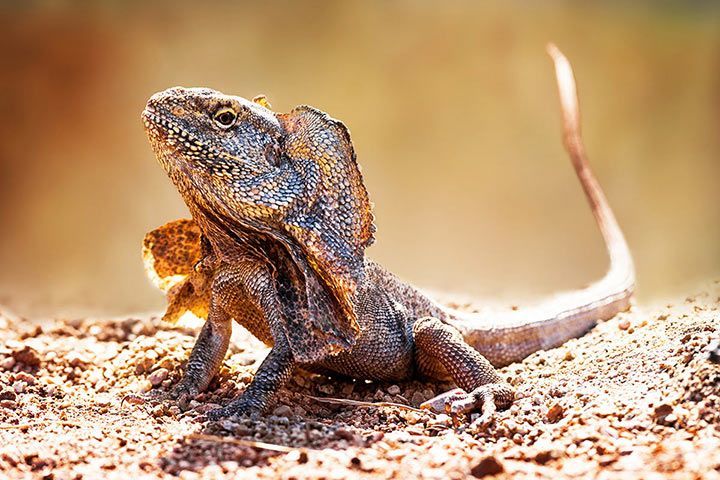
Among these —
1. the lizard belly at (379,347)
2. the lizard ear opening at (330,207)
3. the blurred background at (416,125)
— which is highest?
the blurred background at (416,125)

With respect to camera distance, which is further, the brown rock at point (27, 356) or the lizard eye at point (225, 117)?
the brown rock at point (27, 356)

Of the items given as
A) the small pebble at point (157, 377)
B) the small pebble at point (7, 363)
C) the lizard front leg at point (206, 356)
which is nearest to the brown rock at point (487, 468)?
the lizard front leg at point (206, 356)

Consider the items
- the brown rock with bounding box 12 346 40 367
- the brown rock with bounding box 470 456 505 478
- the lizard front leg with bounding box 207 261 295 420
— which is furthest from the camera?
the brown rock with bounding box 12 346 40 367

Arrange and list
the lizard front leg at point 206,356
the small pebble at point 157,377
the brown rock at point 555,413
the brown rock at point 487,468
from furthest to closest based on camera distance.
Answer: the small pebble at point 157,377 → the lizard front leg at point 206,356 → the brown rock at point 555,413 → the brown rock at point 487,468

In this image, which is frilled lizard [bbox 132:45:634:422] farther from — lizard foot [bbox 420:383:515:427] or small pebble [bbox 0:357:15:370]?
small pebble [bbox 0:357:15:370]

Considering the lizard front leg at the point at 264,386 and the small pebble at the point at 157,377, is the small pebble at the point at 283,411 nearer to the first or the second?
the lizard front leg at the point at 264,386

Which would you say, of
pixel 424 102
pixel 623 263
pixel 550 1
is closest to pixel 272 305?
pixel 623 263

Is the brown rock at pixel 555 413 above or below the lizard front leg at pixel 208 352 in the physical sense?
below

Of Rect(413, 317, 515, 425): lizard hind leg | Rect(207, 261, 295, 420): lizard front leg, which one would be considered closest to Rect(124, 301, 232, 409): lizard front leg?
Rect(207, 261, 295, 420): lizard front leg

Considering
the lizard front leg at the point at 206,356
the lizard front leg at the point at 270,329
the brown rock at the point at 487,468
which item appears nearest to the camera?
the brown rock at the point at 487,468
